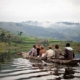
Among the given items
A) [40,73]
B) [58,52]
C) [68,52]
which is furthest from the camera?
[58,52]

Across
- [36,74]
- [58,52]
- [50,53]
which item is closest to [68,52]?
[58,52]

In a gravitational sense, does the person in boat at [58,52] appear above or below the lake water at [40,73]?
above

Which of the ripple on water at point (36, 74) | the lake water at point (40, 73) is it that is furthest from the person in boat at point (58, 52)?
the ripple on water at point (36, 74)

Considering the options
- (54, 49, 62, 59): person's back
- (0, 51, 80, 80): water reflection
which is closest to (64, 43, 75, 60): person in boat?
(54, 49, 62, 59): person's back

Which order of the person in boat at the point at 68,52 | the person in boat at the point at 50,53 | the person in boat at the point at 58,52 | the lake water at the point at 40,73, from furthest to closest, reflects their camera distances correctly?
the person in boat at the point at 50,53
the person in boat at the point at 58,52
the person in boat at the point at 68,52
the lake water at the point at 40,73

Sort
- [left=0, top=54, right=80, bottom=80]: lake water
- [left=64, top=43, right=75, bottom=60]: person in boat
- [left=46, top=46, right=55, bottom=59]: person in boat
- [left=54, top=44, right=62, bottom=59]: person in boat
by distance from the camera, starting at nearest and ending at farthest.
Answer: [left=0, top=54, right=80, bottom=80]: lake water → [left=64, top=43, right=75, bottom=60]: person in boat → [left=54, top=44, right=62, bottom=59]: person in boat → [left=46, top=46, right=55, bottom=59]: person in boat

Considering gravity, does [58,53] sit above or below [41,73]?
above

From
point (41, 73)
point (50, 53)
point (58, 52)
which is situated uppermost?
point (58, 52)

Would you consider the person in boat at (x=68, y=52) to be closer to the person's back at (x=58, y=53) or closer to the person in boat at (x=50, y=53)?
the person's back at (x=58, y=53)

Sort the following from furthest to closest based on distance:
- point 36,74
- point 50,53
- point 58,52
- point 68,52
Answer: point 50,53
point 58,52
point 68,52
point 36,74

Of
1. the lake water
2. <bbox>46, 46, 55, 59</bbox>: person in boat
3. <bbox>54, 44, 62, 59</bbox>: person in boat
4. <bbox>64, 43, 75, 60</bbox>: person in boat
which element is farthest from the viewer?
<bbox>46, 46, 55, 59</bbox>: person in boat

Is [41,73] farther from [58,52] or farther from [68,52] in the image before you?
[58,52]

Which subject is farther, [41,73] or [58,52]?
[58,52]

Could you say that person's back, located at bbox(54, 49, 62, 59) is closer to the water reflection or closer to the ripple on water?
the water reflection
